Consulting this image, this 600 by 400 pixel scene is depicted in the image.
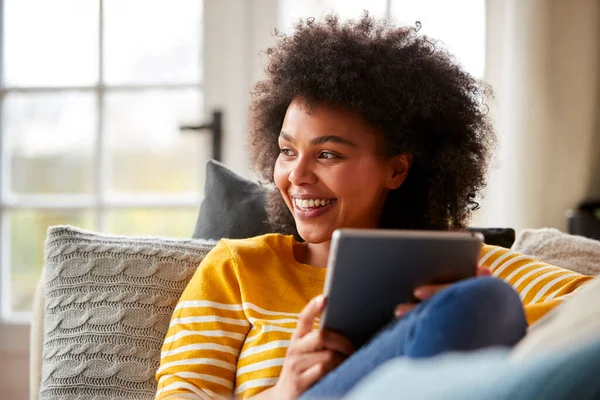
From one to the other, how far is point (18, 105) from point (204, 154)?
747 millimetres

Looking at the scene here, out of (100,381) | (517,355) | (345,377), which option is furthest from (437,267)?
(100,381)

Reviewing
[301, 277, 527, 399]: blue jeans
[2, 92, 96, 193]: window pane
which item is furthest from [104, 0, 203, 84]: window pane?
[301, 277, 527, 399]: blue jeans

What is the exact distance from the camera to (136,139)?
118 inches

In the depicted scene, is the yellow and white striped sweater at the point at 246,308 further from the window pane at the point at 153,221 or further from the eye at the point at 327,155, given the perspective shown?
the window pane at the point at 153,221

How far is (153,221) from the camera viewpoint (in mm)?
2992

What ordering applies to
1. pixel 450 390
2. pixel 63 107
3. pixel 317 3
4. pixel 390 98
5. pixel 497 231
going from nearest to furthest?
pixel 450 390
pixel 390 98
pixel 497 231
pixel 317 3
pixel 63 107

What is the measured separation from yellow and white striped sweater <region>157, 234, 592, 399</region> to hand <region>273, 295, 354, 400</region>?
201 millimetres

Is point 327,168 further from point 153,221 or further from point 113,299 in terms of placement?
point 153,221

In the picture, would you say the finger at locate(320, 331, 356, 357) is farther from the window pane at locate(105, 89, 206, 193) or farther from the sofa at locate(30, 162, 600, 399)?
the window pane at locate(105, 89, 206, 193)

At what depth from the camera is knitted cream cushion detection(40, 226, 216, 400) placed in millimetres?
1531

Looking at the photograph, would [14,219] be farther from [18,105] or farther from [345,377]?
[345,377]

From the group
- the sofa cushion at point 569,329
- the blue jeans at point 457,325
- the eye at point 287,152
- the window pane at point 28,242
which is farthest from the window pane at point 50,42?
the sofa cushion at point 569,329

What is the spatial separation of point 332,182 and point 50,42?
1.98 metres

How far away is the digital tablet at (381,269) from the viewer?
0.98m
